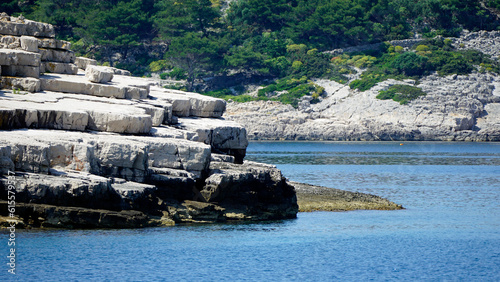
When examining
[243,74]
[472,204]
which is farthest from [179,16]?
[472,204]

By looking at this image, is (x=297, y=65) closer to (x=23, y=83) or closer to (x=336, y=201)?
(x=336, y=201)

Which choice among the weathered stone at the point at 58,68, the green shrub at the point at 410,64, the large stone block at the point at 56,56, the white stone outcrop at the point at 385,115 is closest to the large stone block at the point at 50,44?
the large stone block at the point at 56,56

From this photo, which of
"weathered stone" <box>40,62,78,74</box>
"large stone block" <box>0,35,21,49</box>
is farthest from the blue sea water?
"large stone block" <box>0,35,21,49</box>

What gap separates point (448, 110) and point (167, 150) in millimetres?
81901

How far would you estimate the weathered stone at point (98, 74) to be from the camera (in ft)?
123

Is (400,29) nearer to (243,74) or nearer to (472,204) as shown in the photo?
(243,74)

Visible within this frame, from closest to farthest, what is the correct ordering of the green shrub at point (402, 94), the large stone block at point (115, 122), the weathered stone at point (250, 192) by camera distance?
the weathered stone at point (250, 192) < the large stone block at point (115, 122) < the green shrub at point (402, 94)

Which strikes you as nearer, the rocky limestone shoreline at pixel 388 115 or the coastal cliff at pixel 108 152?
the coastal cliff at pixel 108 152

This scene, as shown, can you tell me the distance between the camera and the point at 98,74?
37.5 metres

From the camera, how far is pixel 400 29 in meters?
128

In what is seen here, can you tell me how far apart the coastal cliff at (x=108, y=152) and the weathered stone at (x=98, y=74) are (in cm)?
5

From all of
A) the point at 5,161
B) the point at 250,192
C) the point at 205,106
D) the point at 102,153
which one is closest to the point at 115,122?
the point at 102,153

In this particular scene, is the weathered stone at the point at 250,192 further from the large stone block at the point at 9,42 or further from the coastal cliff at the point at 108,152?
the large stone block at the point at 9,42

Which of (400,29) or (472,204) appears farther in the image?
(400,29)
